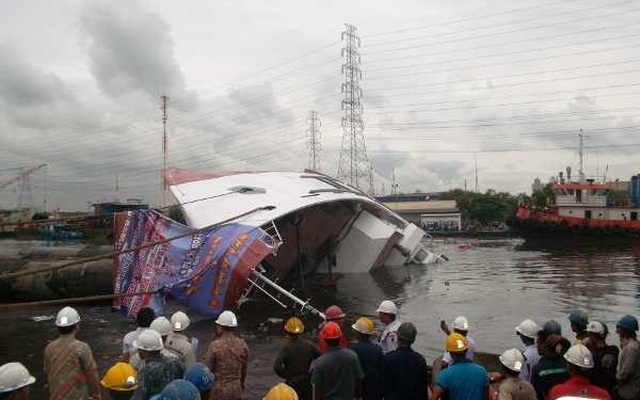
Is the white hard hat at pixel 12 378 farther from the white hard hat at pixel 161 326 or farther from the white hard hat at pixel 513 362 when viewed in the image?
the white hard hat at pixel 513 362

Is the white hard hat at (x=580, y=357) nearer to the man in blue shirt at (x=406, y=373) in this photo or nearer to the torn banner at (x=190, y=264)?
the man in blue shirt at (x=406, y=373)

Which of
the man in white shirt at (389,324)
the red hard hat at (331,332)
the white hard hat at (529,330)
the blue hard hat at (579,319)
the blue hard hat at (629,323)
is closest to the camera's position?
the red hard hat at (331,332)

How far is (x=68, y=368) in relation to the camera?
4.80 meters

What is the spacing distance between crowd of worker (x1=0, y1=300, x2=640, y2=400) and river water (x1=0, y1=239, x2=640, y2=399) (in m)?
2.87

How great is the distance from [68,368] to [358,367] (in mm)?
2532

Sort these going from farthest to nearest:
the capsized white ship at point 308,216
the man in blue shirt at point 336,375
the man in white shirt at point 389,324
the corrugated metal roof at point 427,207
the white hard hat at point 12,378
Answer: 1. the corrugated metal roof at point 427,207
2. the capsized white ship at point 308,216
3. the man in white shirt at point 389,324
4. the man in blue shirt at point 336,375
5. the white hard hat at point 12,378

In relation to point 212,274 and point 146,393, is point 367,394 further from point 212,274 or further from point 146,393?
point 212,274

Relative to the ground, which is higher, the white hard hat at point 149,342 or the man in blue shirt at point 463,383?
the white hard hat at point 149,342

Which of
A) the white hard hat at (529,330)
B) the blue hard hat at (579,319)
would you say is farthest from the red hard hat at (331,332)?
the blue hard hat at (579,319)

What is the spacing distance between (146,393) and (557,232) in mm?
45742

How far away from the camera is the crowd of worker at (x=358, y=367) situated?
400 cm

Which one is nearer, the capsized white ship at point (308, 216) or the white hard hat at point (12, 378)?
the white hard hat at point (12, 378)

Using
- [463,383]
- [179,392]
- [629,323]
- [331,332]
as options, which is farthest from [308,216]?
[179,392]

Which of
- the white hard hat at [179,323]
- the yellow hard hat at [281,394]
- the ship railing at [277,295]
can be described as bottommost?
the ship railing at [277,295]
